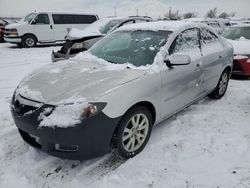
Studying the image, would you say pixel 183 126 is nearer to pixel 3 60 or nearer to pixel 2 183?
pixel 2 183

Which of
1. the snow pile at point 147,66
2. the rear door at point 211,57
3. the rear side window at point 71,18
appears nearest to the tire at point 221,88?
the rear door at point 211,57

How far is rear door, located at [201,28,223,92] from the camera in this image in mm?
4676

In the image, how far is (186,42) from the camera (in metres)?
4.29

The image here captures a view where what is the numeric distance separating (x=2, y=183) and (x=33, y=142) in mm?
540

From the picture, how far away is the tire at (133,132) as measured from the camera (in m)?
3.12

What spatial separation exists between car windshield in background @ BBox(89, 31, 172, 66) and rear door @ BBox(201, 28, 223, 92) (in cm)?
102

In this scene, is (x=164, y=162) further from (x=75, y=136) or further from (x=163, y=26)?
(x=163, y=26)

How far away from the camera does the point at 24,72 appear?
816 centimetres

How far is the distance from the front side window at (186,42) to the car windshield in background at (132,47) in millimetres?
170

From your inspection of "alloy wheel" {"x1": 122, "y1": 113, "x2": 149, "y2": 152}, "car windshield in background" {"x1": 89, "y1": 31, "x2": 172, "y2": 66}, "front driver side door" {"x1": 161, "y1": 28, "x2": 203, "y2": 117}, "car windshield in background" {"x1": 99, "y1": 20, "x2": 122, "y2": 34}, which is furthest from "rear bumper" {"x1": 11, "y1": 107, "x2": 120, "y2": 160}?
"car windshield in background" {"x1": 99, "y1": 20, "x2": 122, "y2": 34}

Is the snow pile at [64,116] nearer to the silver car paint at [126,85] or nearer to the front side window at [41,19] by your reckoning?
the silver car paint at [126,85]

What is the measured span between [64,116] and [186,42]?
247 cm

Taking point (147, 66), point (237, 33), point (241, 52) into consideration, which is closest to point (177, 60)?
point (147, 66)

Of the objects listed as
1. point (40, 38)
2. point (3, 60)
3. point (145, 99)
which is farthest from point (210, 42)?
point (40, 38)
